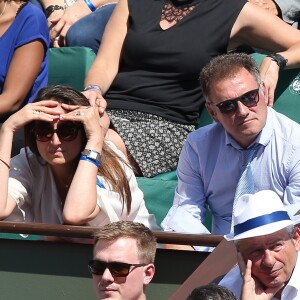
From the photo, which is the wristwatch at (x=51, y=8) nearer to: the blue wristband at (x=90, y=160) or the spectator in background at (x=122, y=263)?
the blue wristband at (x=90, y=160)

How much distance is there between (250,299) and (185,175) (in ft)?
3.71

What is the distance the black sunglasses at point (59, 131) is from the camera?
13.8 feet

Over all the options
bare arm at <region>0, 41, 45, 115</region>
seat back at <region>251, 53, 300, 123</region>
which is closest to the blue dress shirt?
seat back at <region>251, 53, 300, 123</region>

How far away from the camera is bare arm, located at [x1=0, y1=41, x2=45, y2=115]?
491cm

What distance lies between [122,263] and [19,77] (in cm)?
174

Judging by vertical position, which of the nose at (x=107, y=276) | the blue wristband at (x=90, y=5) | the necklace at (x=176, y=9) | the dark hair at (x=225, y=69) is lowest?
the blue wristband at (x=90, y=5)

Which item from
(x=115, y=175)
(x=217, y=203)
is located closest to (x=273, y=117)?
(x=217, y=203)

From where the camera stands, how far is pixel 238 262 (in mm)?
3396

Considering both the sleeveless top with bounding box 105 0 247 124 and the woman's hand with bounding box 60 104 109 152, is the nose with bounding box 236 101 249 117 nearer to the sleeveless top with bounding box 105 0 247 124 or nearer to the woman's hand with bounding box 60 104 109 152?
the woman's hand with bounding box 60 104 109 152

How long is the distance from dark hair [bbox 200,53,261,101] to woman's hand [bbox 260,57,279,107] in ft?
1.25

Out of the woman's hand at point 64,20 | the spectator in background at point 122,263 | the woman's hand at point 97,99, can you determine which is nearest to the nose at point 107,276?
the spectator in background at point 122,263

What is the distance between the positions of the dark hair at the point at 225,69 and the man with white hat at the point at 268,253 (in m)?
0.83

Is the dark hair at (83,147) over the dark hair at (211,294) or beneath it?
beneath

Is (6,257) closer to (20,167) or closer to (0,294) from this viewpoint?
(0,294)
